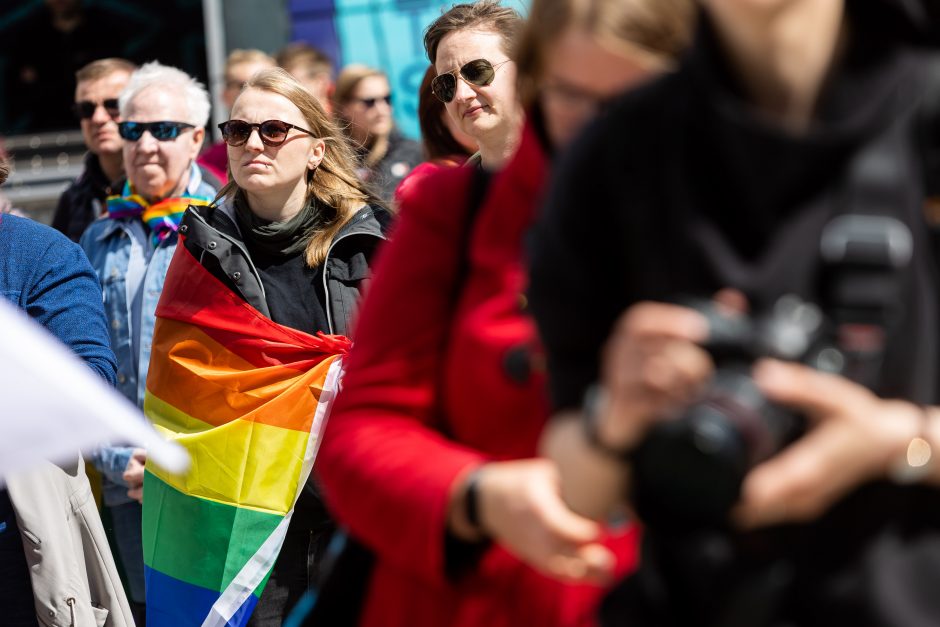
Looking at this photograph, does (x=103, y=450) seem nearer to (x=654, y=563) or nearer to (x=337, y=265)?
(x=337, y=265)

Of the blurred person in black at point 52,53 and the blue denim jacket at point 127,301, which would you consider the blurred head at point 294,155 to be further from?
the blurred person in black at point 52,53

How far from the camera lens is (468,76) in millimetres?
4078

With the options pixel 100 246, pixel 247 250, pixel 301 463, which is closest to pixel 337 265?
pixel 247 250

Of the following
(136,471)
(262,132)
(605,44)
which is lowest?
(136,471)

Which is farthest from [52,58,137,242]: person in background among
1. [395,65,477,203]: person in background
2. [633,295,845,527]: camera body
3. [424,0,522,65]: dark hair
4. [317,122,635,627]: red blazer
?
[633,295,845,527]: camera body

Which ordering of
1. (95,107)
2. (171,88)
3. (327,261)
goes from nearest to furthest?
(327,261)
(171,88)
(95,107)

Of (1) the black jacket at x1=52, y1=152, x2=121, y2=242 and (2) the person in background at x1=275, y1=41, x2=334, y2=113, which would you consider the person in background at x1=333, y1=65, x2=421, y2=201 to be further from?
(1) the black jacket at x1=52, y1=152, x2=121, y2=242

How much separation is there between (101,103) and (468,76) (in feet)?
10.5

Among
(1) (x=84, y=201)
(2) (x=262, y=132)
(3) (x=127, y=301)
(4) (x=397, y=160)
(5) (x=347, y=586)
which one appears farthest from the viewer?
(4) (x=397, y=160)

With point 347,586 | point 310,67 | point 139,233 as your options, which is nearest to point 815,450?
point 347,586

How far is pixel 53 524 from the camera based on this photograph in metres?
3.88

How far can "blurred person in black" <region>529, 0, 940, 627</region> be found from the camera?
52.2 inches

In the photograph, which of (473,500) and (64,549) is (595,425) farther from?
(64,549)

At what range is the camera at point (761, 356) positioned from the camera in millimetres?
1278
